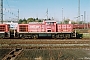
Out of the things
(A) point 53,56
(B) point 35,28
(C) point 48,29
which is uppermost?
(B) point 35,28

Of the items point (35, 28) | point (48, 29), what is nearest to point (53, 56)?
point (48, 29)

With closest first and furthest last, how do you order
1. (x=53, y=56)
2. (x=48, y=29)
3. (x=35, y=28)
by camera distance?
(x=53, y=56) < (x=48, y=29) < (x=35, y=28)

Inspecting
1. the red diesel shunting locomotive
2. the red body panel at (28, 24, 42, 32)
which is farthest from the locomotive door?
the red body panel at (28, 24, 42, 32)

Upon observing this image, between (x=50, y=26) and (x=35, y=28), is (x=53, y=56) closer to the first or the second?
(x=50, y=26)

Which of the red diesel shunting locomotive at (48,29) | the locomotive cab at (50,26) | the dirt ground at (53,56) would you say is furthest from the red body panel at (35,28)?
the dirt ground at (53,56)

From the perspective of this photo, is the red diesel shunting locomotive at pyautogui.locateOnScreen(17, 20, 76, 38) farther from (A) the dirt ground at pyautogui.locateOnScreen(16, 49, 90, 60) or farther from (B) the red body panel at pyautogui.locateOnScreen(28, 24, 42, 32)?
(A) the dirt ground at pyautogui.locateOnScreen(16, 49, 90, 60)

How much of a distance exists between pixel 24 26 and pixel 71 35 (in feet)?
23.6

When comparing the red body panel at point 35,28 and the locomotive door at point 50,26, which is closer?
the locomotive door at point 50,26

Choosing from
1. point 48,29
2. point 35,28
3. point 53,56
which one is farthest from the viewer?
point 35,28

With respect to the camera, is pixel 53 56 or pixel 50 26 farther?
pixel 50 26

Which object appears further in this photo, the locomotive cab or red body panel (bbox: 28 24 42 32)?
red body panel (bbox: 28 24 42 32)

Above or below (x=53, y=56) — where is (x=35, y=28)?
above

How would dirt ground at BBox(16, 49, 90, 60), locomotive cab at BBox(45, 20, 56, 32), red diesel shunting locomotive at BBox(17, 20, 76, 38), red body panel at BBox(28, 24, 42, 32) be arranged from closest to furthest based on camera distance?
dirt ground at BBox(16, 49, 90, 60), red diesel shunting locomotive at BBox(17, 20, 76, 38), locomotive cab at BBox(45, 20, 56, 32), red body panel at BBox(28, 24, 42, 32)

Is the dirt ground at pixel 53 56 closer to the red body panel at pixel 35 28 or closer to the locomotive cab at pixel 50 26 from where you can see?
the locomotive cab at pixel 50 26
